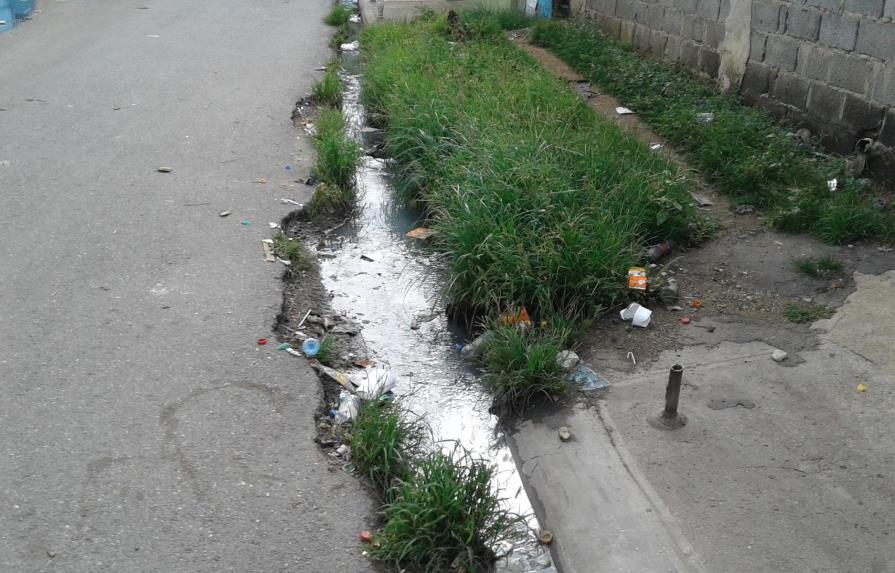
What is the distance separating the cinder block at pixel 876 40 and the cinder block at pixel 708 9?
6.37ft

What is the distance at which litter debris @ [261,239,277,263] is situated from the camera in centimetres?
454

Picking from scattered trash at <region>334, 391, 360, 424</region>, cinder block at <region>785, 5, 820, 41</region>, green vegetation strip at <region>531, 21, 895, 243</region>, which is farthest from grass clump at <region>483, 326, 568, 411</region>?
cinder block at <region>785, 5, 820, 41</region>

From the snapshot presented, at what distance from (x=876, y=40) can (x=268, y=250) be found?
412 centimetres

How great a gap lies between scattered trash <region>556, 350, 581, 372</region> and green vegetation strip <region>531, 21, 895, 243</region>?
2.01 metres

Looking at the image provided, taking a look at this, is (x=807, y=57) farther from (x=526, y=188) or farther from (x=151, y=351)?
(x=151, y=351)

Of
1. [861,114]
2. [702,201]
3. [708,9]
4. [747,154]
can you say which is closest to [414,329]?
[702,201]

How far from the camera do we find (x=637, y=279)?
4.23m

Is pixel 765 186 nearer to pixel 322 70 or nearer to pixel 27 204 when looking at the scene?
pixel 27 204

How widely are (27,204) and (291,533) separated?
340 centimetres

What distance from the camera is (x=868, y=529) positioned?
2.63 meters

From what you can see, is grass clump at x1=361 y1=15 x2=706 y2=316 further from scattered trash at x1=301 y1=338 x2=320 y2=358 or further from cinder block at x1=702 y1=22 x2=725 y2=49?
cinder block at x1=702 y1=22 x2=725 y2=49

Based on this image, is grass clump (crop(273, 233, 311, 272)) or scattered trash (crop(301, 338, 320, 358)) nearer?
scattered trash (crop(301, 338, 320, 358))

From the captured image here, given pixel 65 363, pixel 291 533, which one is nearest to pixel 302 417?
pixel 291 533

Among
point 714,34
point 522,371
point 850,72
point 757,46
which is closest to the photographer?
point 522,371
